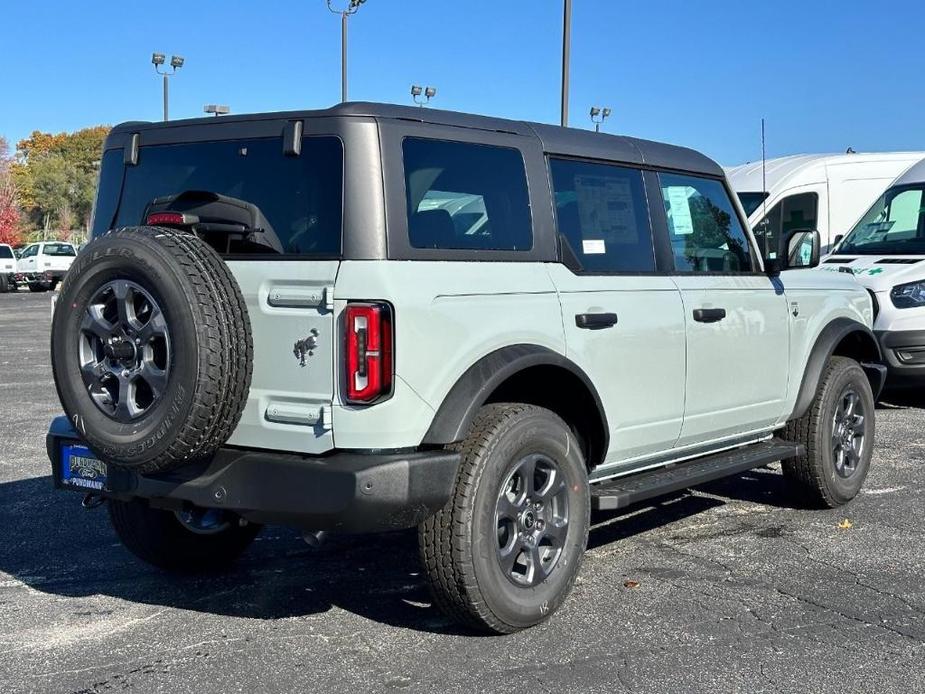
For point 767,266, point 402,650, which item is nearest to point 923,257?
point 767,266

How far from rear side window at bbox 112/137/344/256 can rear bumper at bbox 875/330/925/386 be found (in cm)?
676

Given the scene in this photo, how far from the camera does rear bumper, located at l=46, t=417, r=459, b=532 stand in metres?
3.81

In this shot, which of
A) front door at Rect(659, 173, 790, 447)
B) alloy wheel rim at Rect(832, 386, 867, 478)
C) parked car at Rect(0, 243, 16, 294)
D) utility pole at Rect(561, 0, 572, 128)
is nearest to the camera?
front door at Rect(659, 173, 790, 447)

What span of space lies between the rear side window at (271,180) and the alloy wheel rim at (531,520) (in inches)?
45.6

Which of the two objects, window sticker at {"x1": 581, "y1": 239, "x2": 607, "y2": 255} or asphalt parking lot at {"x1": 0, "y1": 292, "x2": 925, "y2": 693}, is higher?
window sticker at {"x1": 581, "y1": 239, "x2": 607, "y2": 255}

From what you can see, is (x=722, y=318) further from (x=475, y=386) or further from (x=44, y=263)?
(x=44, y=263)

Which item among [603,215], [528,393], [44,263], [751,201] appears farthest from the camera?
[44,263]

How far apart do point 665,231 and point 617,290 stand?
0.66m

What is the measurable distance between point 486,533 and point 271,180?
1538mm

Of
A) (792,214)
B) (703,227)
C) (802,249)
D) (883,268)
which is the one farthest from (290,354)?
(792,214)

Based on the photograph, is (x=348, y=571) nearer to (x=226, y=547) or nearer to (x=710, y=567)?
(x=226, y=547)

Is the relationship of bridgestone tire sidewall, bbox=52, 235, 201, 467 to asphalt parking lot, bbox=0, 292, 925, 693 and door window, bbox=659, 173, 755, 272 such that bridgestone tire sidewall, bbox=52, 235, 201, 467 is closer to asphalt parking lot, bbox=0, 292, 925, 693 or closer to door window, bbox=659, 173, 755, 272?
asphalt parking lot, bbox=0, 292, 925, 693

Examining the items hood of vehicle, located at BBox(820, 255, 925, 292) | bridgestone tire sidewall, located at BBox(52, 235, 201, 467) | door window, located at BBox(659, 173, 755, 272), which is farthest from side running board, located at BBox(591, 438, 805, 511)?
hood of vehicle, located at BBox(820, 255, 925, 292)

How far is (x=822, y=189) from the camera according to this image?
14.1m
